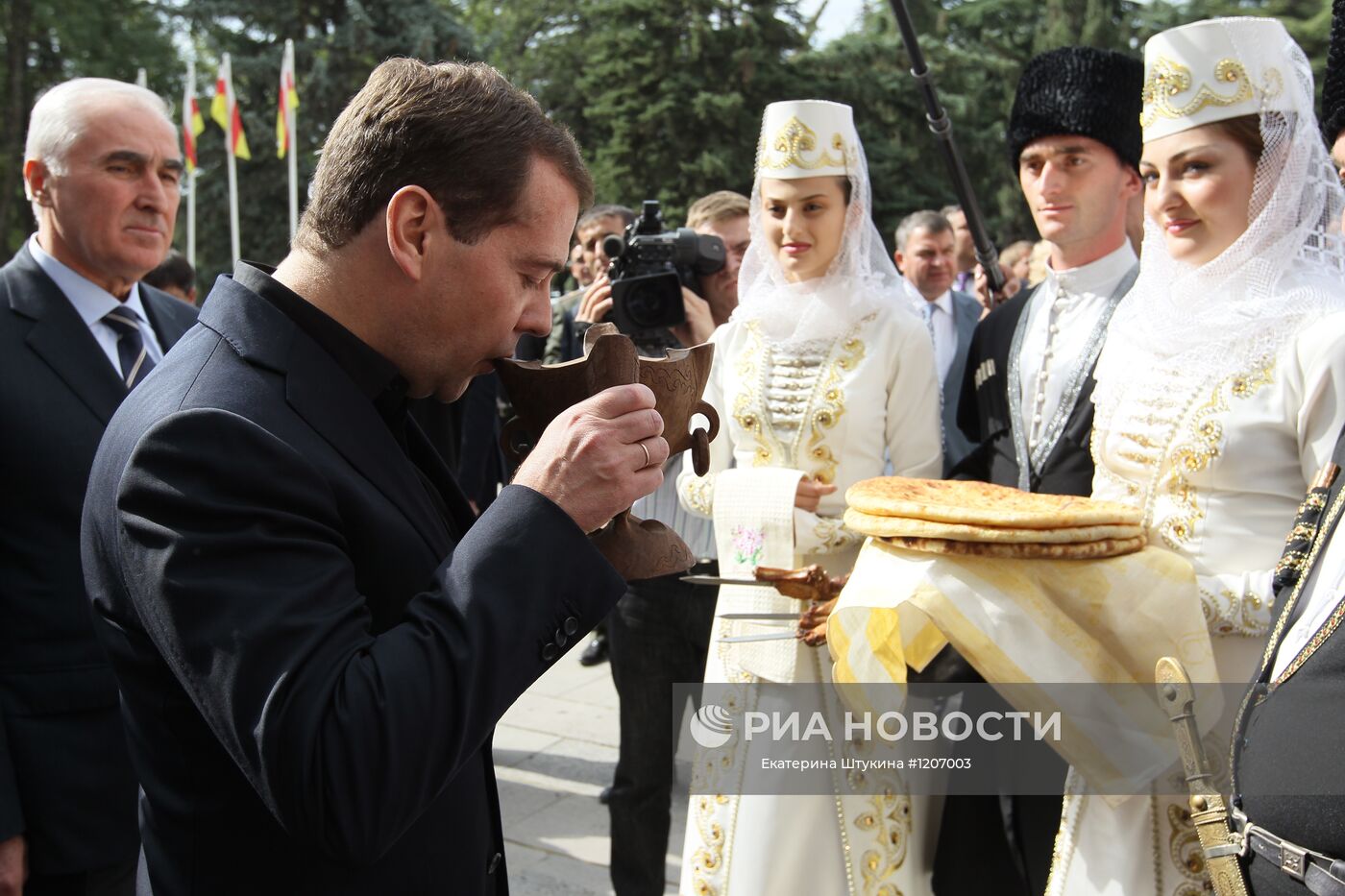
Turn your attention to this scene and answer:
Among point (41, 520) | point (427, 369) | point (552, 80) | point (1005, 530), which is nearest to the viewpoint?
point (427, 369)

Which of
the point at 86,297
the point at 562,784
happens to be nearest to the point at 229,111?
the point at 562,784

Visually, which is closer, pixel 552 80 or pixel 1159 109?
pixel 1159 109

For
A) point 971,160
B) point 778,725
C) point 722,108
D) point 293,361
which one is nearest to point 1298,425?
point 778,725

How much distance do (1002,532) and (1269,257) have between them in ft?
2.72

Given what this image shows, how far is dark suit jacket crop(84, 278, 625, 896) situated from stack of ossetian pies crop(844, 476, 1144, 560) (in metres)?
0.93

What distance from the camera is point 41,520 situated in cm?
219

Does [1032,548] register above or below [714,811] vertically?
above

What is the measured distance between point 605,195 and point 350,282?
764 inches

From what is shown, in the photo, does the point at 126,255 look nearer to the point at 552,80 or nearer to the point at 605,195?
the point at 605,195

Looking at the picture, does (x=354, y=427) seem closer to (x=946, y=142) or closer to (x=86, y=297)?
(x=86, y=297)

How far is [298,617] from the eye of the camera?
1073mm

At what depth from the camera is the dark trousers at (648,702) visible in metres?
3.14

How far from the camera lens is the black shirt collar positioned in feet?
4.35

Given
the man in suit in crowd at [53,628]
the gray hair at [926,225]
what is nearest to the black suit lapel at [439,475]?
the man in suit in crowd at [53,628]
